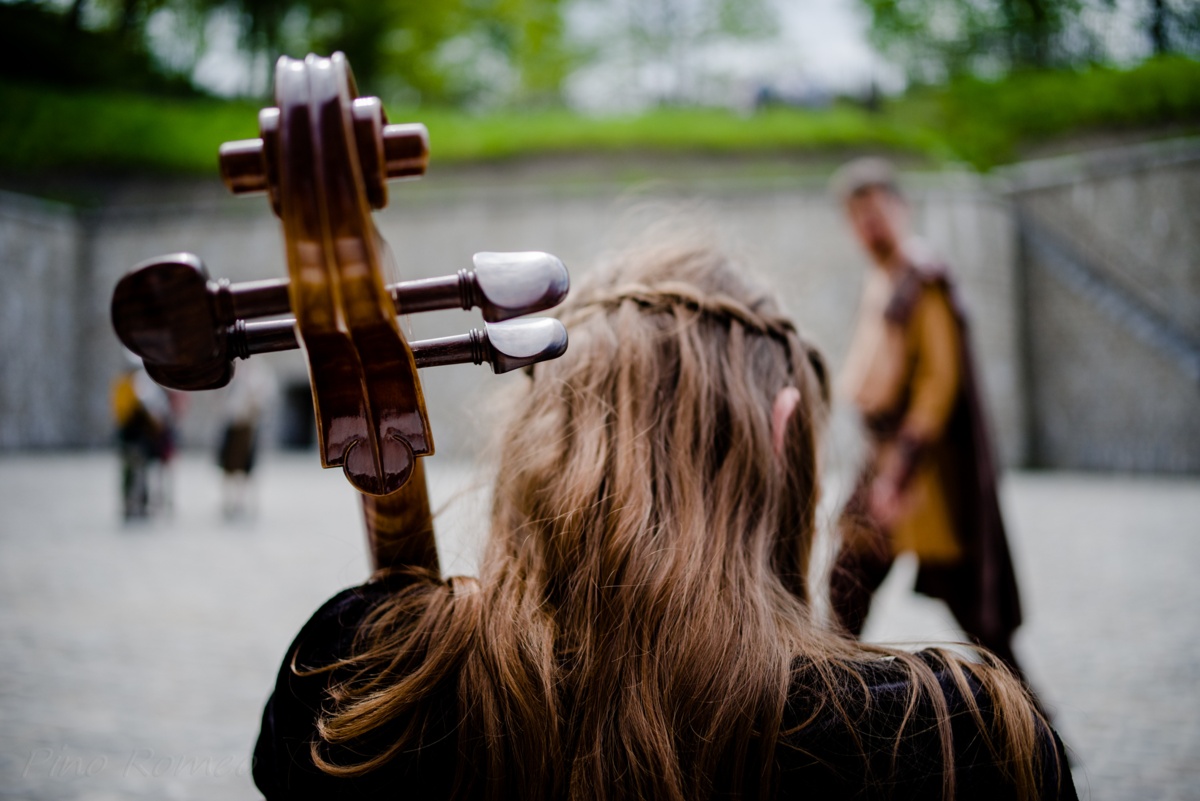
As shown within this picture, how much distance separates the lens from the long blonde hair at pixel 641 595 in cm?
100

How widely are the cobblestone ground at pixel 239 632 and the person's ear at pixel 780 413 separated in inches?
19.7

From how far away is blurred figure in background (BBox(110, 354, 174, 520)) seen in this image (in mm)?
9023

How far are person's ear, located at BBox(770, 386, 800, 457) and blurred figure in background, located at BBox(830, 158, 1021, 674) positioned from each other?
6.00 feet

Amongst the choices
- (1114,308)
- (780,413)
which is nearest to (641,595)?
(780,413)

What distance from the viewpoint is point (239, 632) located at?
499cm

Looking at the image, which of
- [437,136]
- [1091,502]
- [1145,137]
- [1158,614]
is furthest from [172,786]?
[1145,137]

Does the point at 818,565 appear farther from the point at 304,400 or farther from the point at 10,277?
the point at 10,277

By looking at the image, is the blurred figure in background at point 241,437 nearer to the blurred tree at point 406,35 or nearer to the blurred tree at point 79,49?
the blurred tree at point 79,49

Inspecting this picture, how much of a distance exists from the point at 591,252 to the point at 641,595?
50.7 ft

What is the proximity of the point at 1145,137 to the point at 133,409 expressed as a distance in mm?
20417

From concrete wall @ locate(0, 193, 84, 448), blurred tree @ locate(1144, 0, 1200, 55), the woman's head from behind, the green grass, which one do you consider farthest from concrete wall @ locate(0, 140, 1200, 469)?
the woman's head from behind

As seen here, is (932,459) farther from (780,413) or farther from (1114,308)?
(1114,308)

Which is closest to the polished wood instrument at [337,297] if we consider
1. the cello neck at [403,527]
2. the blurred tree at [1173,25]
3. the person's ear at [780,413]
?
the cello neck at [403,527]

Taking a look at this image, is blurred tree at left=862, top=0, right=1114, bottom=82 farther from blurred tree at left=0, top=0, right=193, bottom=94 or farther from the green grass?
blurred tree at left=0, top=0, right=193, bottom=94
